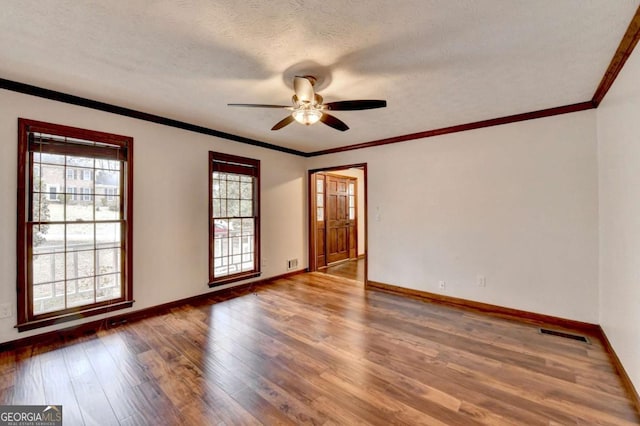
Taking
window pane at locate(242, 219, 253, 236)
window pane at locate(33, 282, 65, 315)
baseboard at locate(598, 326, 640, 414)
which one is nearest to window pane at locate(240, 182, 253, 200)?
window pane at locate(242, 219, 253, 236)

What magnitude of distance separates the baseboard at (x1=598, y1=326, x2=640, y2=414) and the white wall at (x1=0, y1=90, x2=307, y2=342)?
445 cm

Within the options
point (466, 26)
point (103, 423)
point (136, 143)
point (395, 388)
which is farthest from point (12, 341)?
point (466, 26)

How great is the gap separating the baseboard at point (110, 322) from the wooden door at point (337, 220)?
7.98 feet

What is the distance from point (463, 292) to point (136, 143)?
A: 4683 mm

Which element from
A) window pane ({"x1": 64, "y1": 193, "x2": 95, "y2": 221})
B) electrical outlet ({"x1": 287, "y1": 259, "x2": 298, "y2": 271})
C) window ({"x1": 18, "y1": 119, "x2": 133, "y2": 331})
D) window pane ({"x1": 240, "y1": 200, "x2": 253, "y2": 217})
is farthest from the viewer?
electrical outlet ({"x1": 287, "y1": 259, "x2": 298, "y2": 271})

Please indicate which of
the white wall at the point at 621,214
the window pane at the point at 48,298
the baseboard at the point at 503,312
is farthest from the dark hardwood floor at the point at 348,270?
the window pane at the point at 48,298

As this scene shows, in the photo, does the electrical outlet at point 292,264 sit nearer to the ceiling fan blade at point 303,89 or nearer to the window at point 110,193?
the window at point 110,193

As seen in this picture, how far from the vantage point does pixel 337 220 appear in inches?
259

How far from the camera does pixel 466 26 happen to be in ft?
5.84

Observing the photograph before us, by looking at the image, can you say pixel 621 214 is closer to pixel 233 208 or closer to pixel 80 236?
pixel 233 208

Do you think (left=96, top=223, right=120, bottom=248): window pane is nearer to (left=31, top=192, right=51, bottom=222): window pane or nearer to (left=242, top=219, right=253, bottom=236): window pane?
(left=31, top=192, right=51, bottom=222): window pane

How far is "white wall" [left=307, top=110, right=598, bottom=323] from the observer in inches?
119

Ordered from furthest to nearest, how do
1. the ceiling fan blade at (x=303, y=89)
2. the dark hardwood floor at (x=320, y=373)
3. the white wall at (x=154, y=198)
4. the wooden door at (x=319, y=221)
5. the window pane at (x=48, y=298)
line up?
the wooden door at (x=319, y=221), the window pane at (x=48, y=298), the white wall at (x=154, y=198), the ceiling fan blade at (x=303, y=89), the dark hardwood floor at (x=320, y=373)

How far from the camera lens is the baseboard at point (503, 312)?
2983 millimetres
